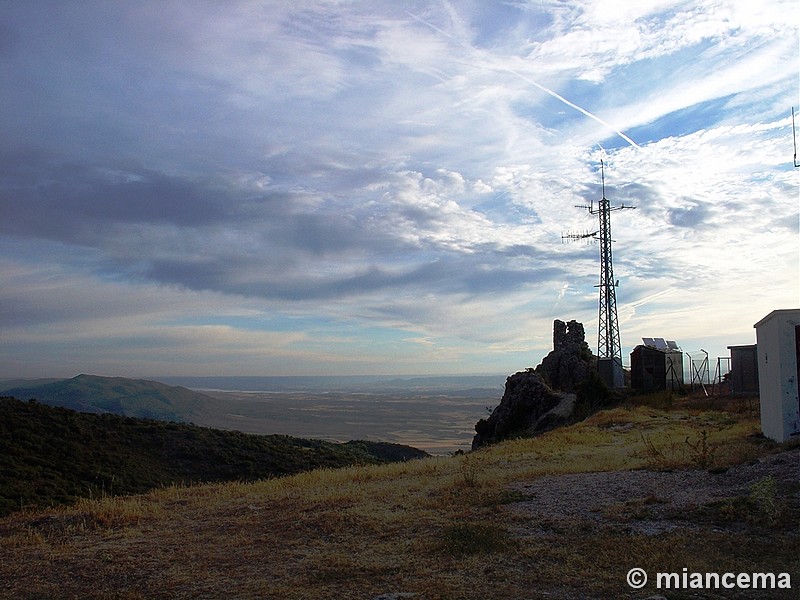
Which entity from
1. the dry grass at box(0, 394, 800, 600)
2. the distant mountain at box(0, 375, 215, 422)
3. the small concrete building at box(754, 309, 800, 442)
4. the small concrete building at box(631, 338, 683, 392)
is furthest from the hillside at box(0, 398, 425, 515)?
the distant mountain at box(0, 375, 215, 422)

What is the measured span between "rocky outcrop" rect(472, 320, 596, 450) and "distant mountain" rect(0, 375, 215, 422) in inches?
3095

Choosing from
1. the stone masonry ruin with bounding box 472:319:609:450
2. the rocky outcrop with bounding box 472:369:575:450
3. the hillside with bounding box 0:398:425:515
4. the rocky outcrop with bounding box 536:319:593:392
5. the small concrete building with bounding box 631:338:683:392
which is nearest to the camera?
the hillside with bounding box 0:398:425:515

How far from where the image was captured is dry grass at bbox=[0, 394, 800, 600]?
7.88 meters

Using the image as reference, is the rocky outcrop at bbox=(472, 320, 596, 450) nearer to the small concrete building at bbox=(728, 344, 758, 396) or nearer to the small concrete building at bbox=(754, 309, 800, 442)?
the small concrete building at bbox=(728, 344, 758, 396)

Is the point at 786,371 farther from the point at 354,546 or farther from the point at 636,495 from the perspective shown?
the point at 354,546

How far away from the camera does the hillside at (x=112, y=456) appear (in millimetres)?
23906

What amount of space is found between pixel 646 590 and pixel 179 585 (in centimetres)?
570

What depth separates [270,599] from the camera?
7.46m

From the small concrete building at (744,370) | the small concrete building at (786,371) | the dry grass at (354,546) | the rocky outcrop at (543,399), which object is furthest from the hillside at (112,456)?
the small concrete building at (744,370)

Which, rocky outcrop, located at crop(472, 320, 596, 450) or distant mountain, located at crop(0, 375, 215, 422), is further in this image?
distant mountain, located at crop(0, 375, 215, 422)

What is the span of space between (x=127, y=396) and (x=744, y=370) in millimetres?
122672

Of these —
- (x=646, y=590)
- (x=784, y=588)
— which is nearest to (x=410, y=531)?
(x=646, y=590)

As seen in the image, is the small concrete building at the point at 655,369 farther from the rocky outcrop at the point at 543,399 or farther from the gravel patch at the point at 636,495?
the gravel patch at the point at 636,495

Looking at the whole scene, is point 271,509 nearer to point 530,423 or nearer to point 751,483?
point 751,483
